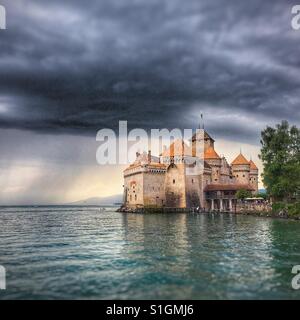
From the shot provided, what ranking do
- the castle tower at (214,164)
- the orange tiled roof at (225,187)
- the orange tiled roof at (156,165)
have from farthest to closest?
1. the castle tower at (214,164)
2. the orange tiled roof at (225,187)
3. the orange tiled roof at (156,165)

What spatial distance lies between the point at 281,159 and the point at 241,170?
36.1 m

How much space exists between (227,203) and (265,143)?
25.4m

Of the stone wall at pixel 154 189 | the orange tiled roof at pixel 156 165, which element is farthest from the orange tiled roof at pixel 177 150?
the stone wall at pixel 154 189

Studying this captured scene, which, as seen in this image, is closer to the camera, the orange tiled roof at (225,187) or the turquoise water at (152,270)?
the turquoise water at (152,270)

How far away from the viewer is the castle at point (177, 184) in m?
73.2

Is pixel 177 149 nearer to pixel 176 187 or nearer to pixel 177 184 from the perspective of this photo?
pixel 177 184

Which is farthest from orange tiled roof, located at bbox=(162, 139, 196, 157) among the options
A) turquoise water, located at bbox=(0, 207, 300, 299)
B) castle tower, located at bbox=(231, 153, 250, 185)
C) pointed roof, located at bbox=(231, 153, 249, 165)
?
turquoise water, located at bbox=(0, 207, 300, 299)

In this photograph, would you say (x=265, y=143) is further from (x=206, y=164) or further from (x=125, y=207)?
(x=125, y=207)

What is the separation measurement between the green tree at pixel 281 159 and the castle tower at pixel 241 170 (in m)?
32.0

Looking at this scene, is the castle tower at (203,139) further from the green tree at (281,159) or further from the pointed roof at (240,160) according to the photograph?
the green tree at (281,159)

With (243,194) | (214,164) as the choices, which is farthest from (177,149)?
(243,194)

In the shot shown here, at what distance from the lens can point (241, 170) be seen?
289 feet
